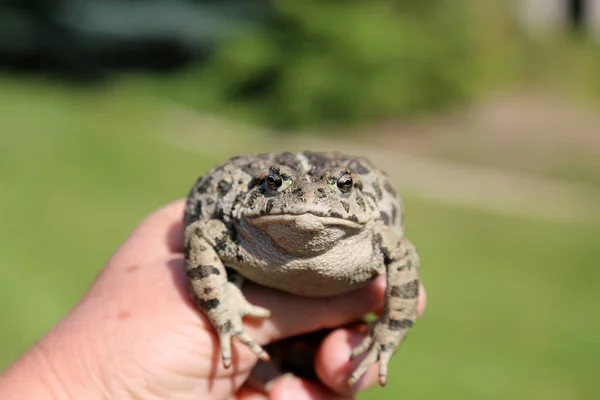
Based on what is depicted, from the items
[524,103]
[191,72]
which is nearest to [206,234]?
[524,103]

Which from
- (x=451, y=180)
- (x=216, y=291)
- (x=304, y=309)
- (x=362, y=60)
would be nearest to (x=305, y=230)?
(x=216, y=291)

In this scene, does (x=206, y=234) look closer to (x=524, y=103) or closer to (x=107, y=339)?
(x=107, y=339)

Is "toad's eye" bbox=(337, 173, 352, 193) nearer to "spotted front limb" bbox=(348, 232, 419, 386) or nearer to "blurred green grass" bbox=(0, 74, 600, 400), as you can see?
"spotted front limb" bbox=(348, 232, 419, 386)

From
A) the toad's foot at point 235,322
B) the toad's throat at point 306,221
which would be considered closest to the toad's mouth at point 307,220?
the toad's throat at point 306,221

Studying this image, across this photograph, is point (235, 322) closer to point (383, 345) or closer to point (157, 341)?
point (157, 341)

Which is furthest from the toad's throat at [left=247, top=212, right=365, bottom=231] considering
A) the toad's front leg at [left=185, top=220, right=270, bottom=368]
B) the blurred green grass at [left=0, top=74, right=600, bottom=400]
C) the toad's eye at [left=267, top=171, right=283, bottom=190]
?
the blurred green grass at [left=0, top=74, right=600, bottom=400]

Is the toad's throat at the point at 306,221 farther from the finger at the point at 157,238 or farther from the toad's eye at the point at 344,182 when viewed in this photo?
the finger at the point at 157,238
